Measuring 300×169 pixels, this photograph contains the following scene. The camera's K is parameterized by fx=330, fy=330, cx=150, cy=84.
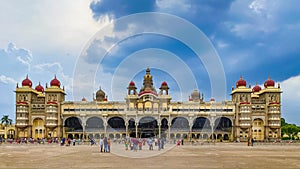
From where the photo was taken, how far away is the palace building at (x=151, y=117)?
85312 millimetres

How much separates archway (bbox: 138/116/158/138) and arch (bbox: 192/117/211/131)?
1069cm

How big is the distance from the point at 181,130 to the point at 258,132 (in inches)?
809

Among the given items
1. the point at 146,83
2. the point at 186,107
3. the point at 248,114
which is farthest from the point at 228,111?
the point at 146,83

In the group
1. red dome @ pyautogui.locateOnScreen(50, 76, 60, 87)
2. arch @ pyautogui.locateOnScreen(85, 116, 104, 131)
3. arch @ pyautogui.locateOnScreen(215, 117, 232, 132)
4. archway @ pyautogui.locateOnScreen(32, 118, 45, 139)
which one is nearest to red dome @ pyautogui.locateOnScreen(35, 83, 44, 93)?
red dome @ pyautogui.locateOnScreen(50, 76, 60, 87)

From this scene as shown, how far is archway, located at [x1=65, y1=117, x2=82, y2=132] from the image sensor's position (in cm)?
8922

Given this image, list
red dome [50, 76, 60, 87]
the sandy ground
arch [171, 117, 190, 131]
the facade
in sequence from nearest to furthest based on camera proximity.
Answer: the sandy ground → arch [171, 117, 190, 131] → red dome [50, 76, 60, 87] → the facade

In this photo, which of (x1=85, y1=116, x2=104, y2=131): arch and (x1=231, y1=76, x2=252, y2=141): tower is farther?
(x1=85, y1=116, x2=104, y2=131): arch

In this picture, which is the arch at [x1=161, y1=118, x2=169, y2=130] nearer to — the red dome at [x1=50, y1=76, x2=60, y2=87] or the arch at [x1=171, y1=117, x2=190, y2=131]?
the arch at [x1=171, y1=117, x2=190, y2=131]

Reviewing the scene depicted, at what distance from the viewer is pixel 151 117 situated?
86.1 m

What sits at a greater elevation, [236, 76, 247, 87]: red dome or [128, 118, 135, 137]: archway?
[236, 76, 247, 87]: red dome

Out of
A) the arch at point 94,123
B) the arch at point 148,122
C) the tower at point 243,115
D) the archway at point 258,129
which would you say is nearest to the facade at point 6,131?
the arch at point 94,123

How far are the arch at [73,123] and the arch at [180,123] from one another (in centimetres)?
2537

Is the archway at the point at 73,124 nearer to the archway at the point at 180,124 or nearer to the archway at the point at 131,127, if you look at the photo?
the archway at the point at 131,127

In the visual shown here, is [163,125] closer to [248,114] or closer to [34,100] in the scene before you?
[248,114]
